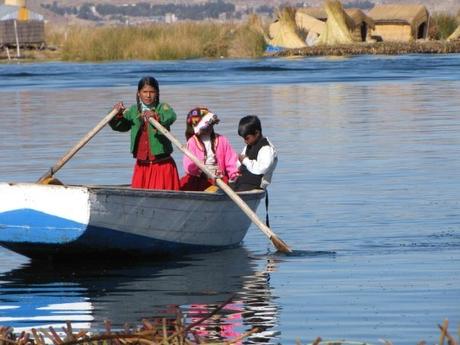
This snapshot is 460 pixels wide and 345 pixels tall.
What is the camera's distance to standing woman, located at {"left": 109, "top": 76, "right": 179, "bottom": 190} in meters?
12.9

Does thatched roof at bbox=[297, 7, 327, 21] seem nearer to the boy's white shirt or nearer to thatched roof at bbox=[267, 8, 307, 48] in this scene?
thatched roof at bbox=[267, 8, 307, 48]

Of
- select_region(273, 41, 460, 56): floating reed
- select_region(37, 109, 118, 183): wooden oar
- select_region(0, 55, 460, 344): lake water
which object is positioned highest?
select_region(37, 109, 118, 183): wooden oar

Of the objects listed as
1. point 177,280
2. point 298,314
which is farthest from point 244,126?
point 298,314

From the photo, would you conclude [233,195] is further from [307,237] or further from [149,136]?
[307,237]

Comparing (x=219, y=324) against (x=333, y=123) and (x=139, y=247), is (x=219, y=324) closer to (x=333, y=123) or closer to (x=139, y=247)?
(x=139, y=247)

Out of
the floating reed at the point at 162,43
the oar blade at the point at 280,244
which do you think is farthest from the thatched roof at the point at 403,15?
the oar blade at the point at 280,244

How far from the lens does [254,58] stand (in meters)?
69.5

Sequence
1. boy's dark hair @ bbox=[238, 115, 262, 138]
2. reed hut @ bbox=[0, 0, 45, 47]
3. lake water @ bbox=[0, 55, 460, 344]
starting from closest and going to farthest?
lake water @ bbox=[0, 55, 460, 344] → boy's dark hair @ bbox=[238, 115, 262, 138] → reed hut @ bbox=[0, 0, 45, 47]

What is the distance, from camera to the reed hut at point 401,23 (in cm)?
7156

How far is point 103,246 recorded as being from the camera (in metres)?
12.6

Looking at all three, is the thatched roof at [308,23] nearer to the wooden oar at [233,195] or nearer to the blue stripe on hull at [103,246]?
the wooden oar at [233,195]

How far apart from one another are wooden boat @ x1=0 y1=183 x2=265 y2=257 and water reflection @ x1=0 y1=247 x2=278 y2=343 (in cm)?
21

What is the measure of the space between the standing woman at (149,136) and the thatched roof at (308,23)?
2457 inches

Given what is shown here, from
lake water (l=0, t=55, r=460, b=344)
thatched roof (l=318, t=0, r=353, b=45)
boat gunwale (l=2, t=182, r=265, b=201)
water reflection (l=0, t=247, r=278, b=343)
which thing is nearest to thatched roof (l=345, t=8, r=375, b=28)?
thatched roof (l=318, t=0, r=353, b=45)
